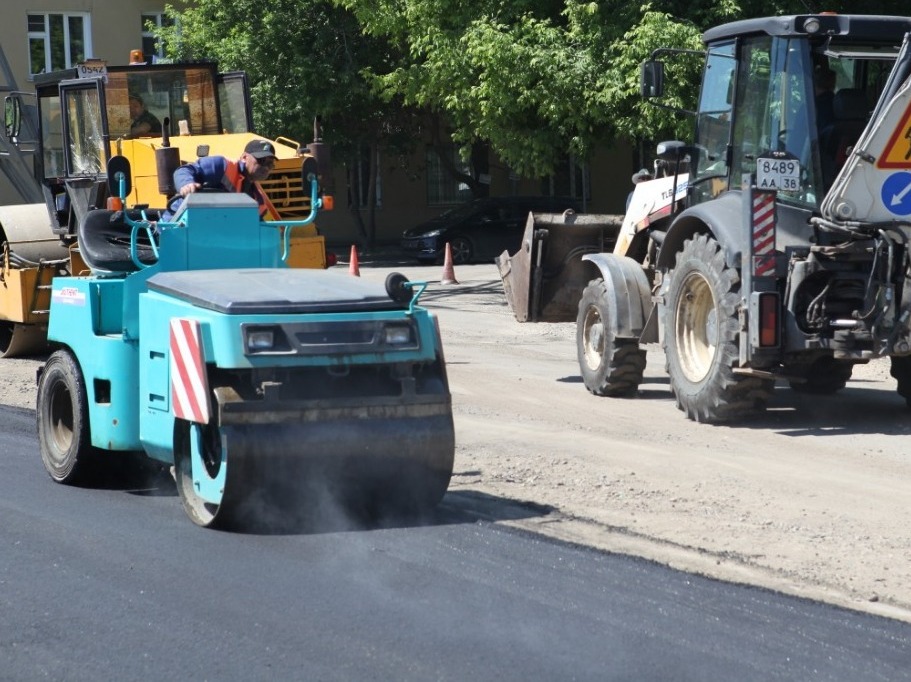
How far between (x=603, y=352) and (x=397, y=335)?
5268mm

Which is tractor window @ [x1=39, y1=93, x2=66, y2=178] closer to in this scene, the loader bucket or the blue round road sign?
the loader bucket

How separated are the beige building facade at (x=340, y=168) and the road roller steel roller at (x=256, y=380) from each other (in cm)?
2494

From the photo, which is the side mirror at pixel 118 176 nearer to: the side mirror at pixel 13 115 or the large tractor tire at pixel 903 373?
the large tractor tire at pixel 903 373

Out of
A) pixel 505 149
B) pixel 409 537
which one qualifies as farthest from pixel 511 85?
pixel 409 537

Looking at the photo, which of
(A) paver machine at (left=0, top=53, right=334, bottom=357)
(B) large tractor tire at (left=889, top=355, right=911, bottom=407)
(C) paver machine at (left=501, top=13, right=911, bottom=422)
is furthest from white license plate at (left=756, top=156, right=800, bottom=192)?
(A) paver machine at (left=0, top=53, right=334, bottom=357)

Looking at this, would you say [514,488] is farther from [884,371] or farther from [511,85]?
[511,85]

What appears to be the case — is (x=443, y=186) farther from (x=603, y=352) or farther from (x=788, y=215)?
(x=788, y=215)

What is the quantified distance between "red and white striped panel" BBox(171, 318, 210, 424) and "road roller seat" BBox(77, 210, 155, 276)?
4.38 feet

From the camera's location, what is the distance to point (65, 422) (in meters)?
8.74

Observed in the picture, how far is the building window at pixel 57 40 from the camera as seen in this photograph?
36.2 m

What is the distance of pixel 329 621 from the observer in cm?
586

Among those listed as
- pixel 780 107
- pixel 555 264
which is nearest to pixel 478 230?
pixel 555 264

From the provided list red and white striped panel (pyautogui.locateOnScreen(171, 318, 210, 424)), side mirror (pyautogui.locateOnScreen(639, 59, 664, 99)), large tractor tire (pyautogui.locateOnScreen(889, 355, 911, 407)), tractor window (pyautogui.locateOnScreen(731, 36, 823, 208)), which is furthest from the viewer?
large tractor tire (pyautogui.locateOnScreen(889, 355, 911, 407))

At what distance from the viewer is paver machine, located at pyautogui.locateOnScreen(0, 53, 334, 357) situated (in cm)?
1495
